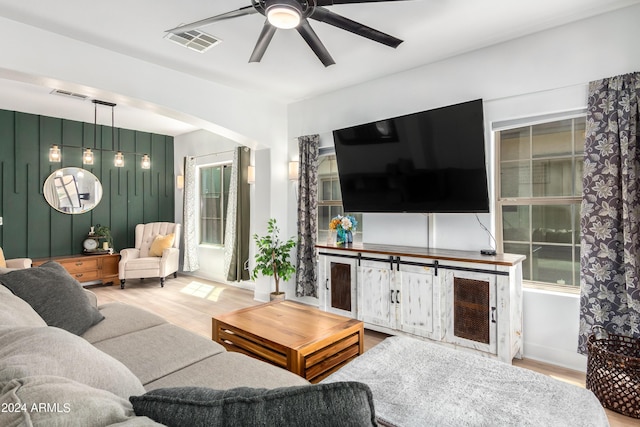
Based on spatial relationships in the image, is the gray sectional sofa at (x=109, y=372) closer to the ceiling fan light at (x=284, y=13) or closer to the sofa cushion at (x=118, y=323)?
the sofa cushion at (x=118, y=323)

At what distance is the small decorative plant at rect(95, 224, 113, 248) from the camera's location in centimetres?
563

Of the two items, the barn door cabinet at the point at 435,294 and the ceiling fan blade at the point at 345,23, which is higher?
the ceiling fan blade at the point at 345,23

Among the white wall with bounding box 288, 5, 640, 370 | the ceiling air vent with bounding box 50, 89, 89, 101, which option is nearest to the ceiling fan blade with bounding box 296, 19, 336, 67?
the white wall with bounding box 288, 5, 640, 370

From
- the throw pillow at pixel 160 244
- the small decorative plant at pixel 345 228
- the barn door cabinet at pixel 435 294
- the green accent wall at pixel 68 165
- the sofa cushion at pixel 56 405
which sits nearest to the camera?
the sofa cushion at pixel 56 405

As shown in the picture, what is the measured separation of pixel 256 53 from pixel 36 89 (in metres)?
3.34

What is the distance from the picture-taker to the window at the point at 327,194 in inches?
177

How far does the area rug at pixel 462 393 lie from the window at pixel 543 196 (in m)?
1.80

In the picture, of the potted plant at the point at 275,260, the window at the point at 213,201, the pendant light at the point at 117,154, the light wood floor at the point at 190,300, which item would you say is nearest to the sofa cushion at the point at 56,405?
the light wood floor at the point at 190,300

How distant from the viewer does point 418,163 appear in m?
3.26

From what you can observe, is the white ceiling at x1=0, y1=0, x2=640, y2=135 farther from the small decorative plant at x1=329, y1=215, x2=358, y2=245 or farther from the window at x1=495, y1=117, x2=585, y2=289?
the small decorative plant at x1=329, y1=215, x2=358, y2=245

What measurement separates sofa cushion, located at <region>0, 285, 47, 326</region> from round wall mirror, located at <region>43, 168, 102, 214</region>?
445cm

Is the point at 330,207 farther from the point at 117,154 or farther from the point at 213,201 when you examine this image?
the point at 117,154

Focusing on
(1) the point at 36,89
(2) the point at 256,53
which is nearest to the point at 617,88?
(2) the point at 256,53

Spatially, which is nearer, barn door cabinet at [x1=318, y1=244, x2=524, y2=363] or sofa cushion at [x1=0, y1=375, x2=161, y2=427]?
sofa cushion at [x1=0, y1=375, x2=161, y2=427]
